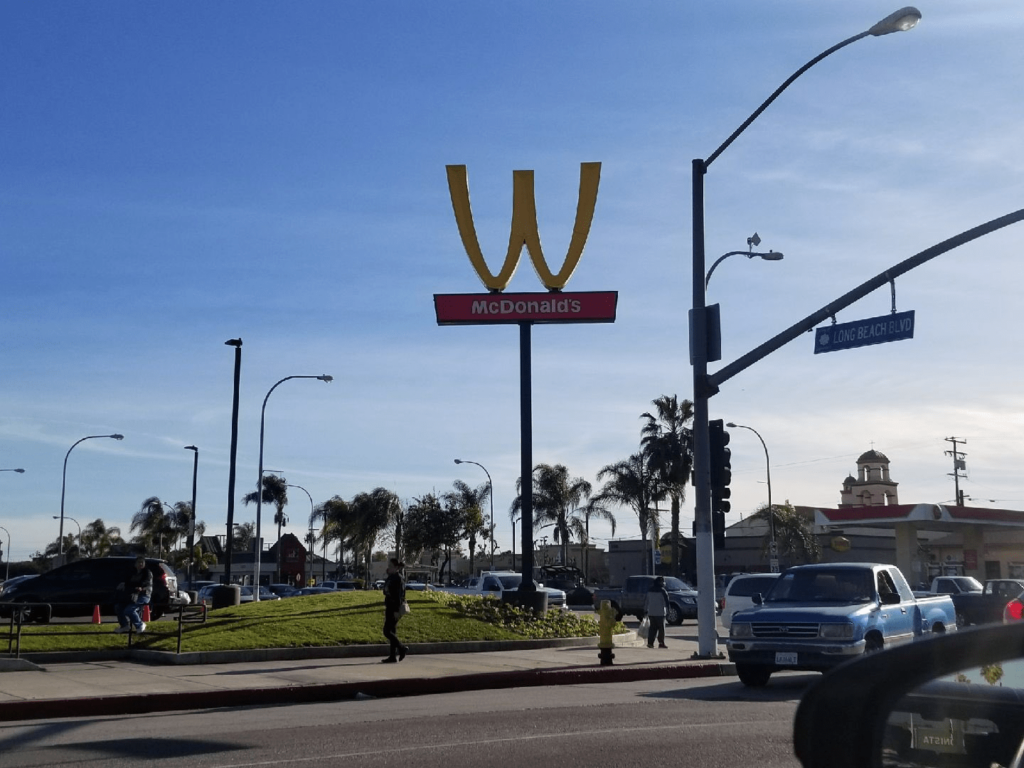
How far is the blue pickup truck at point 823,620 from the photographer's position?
1495 cm

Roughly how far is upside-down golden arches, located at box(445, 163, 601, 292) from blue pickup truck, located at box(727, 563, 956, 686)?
13987mm

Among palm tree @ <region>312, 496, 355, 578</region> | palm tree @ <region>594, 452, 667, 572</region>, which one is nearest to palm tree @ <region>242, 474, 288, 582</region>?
palm tree @ <region>312, 496, 355, 578</region>

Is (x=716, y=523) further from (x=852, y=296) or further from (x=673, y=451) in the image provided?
(x=673, y=451)

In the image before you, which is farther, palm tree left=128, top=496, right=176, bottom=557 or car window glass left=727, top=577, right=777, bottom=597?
palm tree left=128, top=496, right=176, bottom=557

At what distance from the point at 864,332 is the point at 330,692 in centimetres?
1034

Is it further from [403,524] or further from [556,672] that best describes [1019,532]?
[556,672]

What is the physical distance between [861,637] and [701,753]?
6.39 meters

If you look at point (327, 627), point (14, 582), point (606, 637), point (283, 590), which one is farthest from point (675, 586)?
point (606, 637)

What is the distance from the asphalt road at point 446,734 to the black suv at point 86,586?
1720 centimetres

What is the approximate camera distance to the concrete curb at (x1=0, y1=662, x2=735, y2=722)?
13250mm

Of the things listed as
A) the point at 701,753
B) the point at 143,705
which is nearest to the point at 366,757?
the point at 701,753

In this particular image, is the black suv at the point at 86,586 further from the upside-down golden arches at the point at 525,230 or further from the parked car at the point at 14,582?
the upside-down golden arches at the point at 525,230

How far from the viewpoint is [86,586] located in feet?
98.3

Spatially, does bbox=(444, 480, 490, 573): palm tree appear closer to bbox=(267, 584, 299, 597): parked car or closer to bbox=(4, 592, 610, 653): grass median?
bbox=(267, 584, 299, 597): parked car
